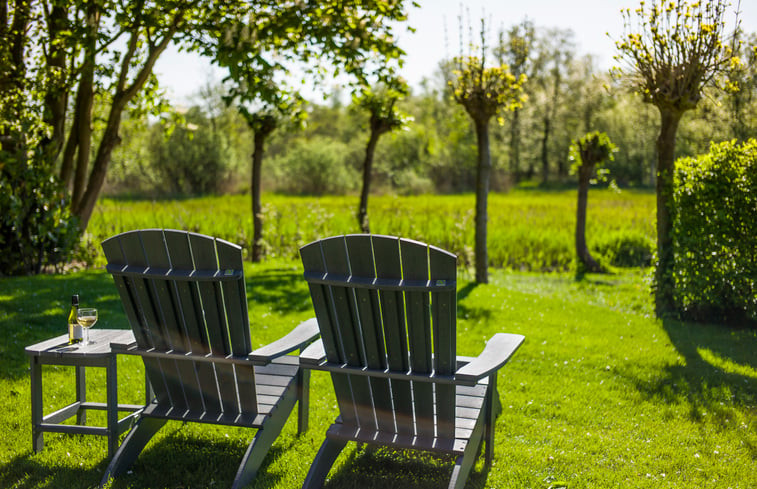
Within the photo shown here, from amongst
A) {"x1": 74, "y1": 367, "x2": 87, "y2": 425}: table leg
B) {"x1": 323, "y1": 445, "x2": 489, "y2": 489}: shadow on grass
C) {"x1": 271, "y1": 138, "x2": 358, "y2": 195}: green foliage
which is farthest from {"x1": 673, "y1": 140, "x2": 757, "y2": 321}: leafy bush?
{"x1": 271, "y1": 138, "x2": 358, "y2": 195}: green foliage

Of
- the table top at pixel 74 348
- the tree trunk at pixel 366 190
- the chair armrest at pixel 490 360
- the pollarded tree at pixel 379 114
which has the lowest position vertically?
the table top at pixel 74 348

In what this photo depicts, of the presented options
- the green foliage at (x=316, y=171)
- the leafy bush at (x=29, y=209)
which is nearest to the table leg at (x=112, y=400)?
the leafy bush at (x=29, y=209)

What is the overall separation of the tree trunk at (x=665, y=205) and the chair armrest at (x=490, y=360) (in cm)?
445

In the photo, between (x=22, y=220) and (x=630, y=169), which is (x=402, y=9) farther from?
(x=630, y=169)

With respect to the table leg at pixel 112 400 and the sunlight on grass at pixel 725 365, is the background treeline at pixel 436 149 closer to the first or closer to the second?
the sunlight on grass at pixel 725 365

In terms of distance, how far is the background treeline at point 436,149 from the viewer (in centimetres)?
2797

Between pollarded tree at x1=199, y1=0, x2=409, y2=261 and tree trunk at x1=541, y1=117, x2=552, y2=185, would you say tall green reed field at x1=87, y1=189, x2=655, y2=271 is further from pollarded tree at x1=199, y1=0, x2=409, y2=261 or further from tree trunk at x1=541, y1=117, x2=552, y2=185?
tree trunk at x1=541, y1=117, x2=552, y2=185

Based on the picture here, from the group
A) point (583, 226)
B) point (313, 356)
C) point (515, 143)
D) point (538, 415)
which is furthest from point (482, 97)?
point (515, 143)

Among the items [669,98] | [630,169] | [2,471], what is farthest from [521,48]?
[630,169]

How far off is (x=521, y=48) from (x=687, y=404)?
24.1ft

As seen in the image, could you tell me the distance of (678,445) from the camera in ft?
11.6

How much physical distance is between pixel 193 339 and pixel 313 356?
1.97 feet

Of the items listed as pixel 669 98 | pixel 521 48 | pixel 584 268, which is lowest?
pixel 584 268

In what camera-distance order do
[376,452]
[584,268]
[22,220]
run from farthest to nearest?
[584,268] < [22,220] < [376,452]
